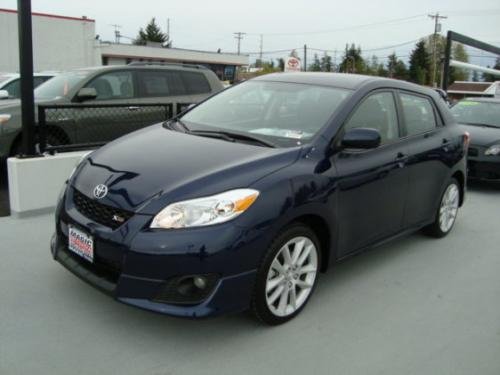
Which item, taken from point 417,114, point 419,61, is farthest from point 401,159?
point 419,61

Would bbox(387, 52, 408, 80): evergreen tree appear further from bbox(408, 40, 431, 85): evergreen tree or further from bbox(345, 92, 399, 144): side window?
bbox(345, 92, 399, 144): side window

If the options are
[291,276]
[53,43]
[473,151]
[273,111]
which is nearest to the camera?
[291,276]

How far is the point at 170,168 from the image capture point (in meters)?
3.36

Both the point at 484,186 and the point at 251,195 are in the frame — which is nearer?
the point at 251,195

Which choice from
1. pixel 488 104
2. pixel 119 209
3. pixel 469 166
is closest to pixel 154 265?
pixel 119 209

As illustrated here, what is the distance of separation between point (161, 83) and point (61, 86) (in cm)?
151

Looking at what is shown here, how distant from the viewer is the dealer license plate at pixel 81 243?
3223 millimetres

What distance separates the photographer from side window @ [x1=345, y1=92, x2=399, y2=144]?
4.11m

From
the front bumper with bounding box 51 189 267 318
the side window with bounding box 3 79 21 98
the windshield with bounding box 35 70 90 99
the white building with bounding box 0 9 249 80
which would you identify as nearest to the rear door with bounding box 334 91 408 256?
the front bumper with bounding box 51 189 267 318

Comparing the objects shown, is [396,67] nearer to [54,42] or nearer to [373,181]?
[54,42]

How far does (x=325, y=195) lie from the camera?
3.61m

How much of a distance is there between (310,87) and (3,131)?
4297 mm

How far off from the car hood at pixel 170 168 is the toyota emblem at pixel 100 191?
0.09ft

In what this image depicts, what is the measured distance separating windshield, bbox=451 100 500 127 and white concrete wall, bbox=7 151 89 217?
22.8ft
